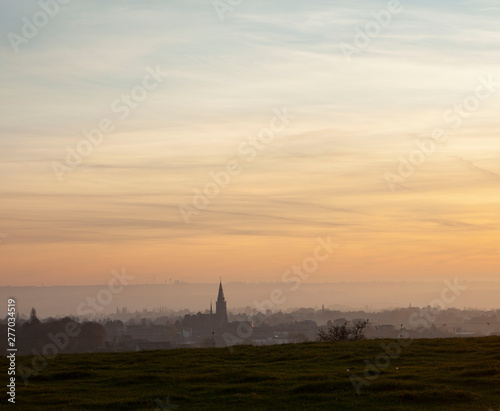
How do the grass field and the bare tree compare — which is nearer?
the grass field

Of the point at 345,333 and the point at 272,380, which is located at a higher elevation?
the point at 345,333

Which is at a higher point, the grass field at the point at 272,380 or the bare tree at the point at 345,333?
the bare tree at the point at 345,333

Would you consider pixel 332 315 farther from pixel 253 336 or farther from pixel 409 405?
pixel 409 405

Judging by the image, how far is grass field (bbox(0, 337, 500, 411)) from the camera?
20.7 m

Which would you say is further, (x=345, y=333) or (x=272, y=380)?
(x=345, y=333)

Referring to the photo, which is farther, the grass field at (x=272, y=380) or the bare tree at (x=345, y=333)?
the bare tree at (x=345, y=333)

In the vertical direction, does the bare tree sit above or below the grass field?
above

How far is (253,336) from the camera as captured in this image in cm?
7000

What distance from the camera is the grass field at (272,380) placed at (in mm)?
20656

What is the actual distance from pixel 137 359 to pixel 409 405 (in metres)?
15.3

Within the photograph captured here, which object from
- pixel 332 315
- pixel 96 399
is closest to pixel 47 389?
pixel 96 399

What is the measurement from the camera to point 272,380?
24219 mm

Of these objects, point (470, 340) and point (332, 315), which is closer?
point (470, 340)

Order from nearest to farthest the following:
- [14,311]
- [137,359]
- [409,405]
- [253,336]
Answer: [409,405] → [14,311] → [137,359] → [253,336]
